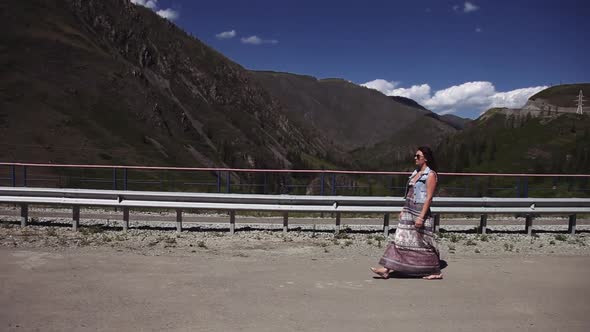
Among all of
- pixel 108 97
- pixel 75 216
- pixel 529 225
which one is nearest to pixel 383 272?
pixel 529 225

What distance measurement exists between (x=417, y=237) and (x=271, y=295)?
220cm

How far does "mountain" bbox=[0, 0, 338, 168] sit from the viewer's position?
44438mm

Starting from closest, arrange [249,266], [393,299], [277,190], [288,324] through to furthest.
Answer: [288,324] → [393,299] → [249,266] → [277,190]

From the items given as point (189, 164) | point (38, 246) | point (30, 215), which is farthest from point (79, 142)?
point (38, 246)

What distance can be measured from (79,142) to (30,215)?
3439 centimetres

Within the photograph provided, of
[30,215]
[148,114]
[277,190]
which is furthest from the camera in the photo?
[148,114]

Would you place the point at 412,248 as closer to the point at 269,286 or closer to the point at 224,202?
the point at 269,286

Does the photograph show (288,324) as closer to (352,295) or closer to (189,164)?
(352,295)

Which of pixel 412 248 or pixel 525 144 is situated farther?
pixel 525 144

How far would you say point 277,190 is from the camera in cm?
1441

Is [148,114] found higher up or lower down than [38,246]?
higher up

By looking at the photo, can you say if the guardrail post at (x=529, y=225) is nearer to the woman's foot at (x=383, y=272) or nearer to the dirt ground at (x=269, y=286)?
the dirt ground at (x=269, y=286)

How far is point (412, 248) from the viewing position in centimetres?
691

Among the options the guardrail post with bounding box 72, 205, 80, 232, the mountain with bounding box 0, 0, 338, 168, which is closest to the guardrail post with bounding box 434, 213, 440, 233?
the guardrail post with bounding box 72, 205, 80, 232
